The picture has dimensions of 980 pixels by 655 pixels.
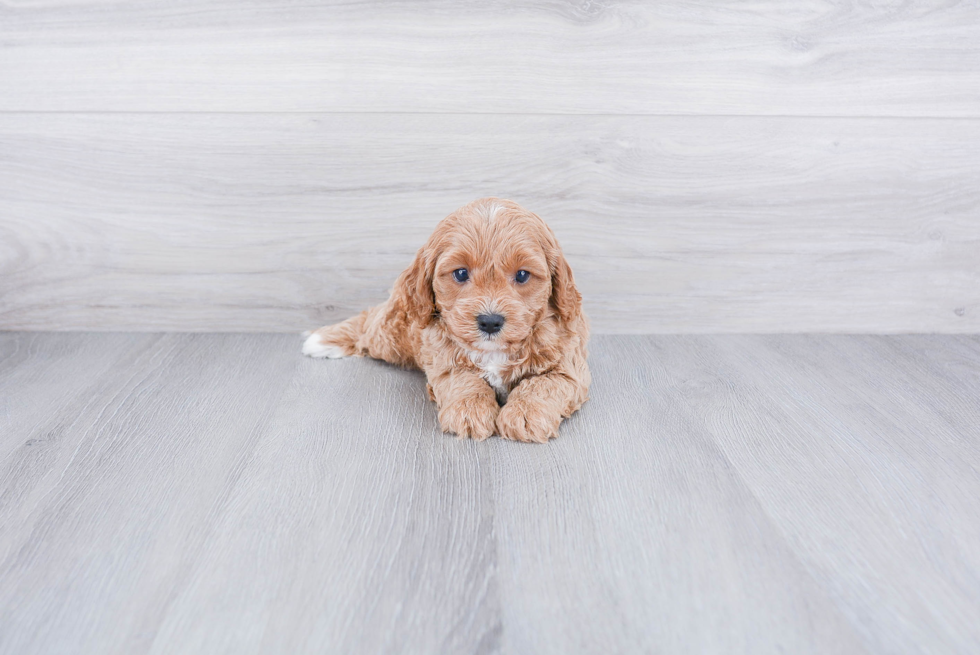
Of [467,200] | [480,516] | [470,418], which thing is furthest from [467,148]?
[480,516]

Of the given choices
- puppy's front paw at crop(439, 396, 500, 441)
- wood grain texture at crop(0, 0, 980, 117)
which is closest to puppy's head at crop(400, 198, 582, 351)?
puppy's front paw at crop(439, 396, 500, 441)

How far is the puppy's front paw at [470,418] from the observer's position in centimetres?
163

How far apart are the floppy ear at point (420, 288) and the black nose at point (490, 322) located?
0.75 feet

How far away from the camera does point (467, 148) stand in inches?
88.9

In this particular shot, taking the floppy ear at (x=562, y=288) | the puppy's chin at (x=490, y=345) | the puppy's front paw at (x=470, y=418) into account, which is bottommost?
the puppy's front paw at (x=470, y=418)

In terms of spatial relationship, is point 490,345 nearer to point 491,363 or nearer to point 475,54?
point 491,363

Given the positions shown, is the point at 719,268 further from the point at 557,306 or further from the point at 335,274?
the point at 335,274

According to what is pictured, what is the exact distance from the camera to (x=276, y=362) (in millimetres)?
2180

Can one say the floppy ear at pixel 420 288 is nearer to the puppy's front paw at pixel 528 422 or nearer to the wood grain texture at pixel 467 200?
the puppy's front paw at pixel 528 422

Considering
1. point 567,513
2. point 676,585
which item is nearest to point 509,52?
point 567,513

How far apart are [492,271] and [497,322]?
0.13 metres

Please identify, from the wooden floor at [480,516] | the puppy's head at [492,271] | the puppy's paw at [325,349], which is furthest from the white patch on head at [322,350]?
the puppy's head at [492,271]

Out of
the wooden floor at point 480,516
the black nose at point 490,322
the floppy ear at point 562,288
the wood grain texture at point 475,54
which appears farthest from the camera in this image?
the wood grain texture at point 475,54

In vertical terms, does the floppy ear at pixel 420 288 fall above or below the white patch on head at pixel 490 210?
below
